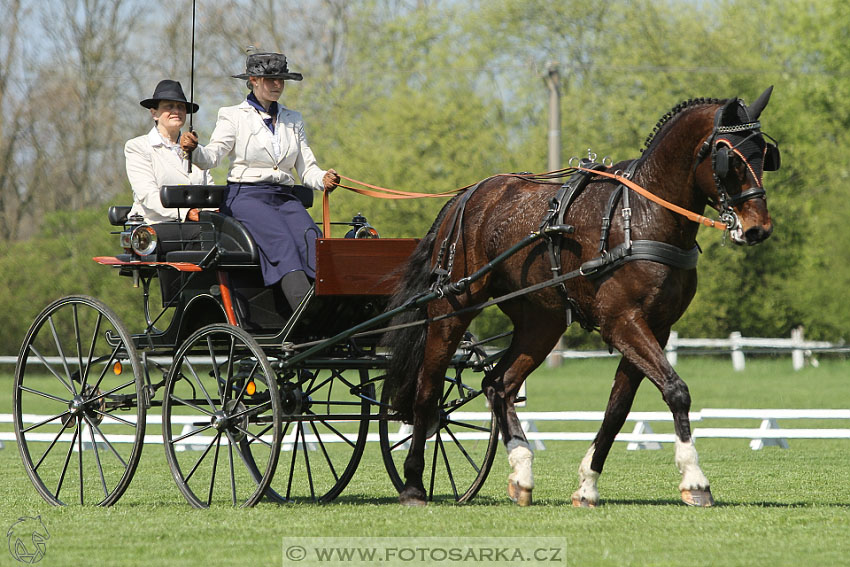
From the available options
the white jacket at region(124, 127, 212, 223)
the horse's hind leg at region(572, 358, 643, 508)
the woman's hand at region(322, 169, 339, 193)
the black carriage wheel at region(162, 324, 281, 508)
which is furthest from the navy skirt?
the horse's hind leg at region(572, 358, 643, 508)

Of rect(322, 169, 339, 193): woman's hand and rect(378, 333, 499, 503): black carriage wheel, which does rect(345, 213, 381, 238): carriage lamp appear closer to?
rect(322, 169, 339, 193): woman's hand

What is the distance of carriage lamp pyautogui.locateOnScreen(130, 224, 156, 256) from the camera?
308 inches

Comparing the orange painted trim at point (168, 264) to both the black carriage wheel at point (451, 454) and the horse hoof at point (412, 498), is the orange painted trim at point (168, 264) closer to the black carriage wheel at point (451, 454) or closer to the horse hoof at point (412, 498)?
the black carriage wheel at point (451, 454)

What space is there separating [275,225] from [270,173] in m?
0.38

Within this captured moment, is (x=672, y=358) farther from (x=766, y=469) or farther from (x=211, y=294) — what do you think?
(x=211, y=294)

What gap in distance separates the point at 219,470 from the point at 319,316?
308cm

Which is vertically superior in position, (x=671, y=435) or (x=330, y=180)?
(x=330, y=180)

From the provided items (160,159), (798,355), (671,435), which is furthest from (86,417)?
(798,355)

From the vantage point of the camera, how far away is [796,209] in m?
30.3

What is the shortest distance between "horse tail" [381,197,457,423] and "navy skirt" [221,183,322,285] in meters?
0.56

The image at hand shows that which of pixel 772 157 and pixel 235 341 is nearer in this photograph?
pixel 772 157

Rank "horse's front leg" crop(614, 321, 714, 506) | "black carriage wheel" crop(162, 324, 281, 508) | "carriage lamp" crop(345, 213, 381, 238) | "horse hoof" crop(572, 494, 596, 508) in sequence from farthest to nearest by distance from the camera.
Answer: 1. "carriage lamp" crop(345, 213, 381, 238)
2. "horse hoof" crop(572, 494, 596, 508)
3. "black carriage wheel" crop(162, 324, 281, 508)
4. "horse's front leg" crop(614, 321, 714, 506)

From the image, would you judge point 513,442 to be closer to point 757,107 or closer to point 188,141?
point 757,107

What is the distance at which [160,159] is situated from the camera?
873 centimetres
